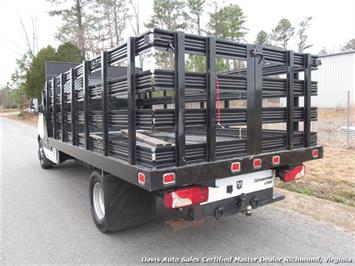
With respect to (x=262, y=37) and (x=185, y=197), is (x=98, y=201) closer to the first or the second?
(x=185, y=197)

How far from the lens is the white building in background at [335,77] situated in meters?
20.6

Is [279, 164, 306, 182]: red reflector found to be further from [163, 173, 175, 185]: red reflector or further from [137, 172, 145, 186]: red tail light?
[137, 172, 145, 186]: red tail light

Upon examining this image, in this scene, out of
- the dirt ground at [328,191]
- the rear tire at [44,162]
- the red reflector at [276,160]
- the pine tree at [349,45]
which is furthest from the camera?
the pine tree at [349,45]

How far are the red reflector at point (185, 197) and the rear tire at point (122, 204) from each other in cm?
68

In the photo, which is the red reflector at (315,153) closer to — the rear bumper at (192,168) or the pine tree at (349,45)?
the rear bumper at (192,168)

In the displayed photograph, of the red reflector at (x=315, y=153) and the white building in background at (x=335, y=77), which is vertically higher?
the white building in background at (x=335, y=77)

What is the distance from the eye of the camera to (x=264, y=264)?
298cm

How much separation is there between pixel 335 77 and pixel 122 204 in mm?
23579

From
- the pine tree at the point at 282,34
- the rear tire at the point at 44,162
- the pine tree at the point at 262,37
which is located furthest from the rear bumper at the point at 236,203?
the pine tree at the point at 282,34

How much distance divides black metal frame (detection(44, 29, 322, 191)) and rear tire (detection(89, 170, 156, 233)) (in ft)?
0.83

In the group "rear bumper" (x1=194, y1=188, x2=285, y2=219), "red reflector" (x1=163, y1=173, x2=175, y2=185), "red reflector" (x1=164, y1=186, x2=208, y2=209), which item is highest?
"red reflector" (x1=163, y1=173, x2=175, y2=185)

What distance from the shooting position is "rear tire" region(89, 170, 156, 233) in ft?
11.2

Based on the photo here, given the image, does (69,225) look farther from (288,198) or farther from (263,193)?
(288,198)

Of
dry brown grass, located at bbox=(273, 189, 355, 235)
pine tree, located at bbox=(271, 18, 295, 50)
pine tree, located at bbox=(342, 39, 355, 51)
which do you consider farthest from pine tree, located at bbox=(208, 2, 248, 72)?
dry brown grass, located at bbox=(273, 189, 355, 235)
